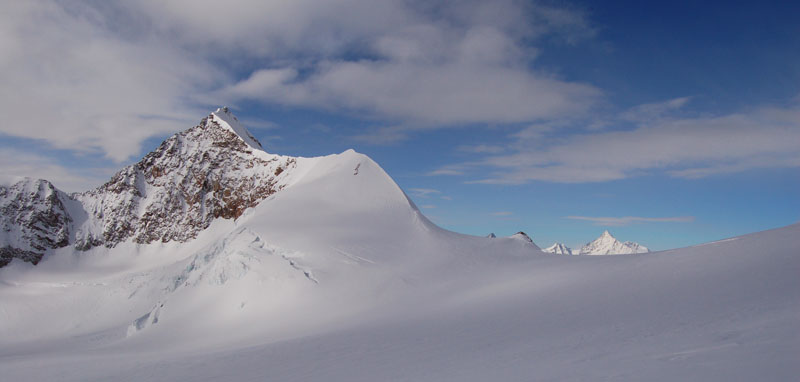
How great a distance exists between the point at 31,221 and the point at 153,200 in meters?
24.9

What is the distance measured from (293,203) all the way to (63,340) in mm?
32929

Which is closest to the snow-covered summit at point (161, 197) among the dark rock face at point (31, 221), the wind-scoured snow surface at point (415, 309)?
the dark rock face at point (31, 221)

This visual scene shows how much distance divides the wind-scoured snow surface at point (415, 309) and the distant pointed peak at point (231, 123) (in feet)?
163

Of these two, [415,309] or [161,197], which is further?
[161,197]

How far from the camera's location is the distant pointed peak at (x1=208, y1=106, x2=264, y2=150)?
98.6 m

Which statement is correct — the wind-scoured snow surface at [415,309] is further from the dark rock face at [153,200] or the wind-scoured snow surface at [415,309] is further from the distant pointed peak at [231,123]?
the distant pointed peak at [231,123]

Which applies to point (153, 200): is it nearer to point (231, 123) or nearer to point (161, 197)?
point (161, 197)

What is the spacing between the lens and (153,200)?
99.6 metres

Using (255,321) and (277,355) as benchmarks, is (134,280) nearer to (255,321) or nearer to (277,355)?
(255,321)

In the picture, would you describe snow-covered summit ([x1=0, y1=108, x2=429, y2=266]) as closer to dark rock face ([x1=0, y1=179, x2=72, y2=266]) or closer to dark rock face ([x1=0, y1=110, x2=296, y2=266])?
dark rock face ([x1=0, y1=110, x2=296, y2=266])

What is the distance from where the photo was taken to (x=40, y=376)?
22.2m

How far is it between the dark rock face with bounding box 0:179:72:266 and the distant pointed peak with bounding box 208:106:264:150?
4024 centimetres

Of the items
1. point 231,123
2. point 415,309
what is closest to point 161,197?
point 231,123

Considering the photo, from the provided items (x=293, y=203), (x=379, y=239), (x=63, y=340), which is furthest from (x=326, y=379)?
→ (x=63, y=340)
